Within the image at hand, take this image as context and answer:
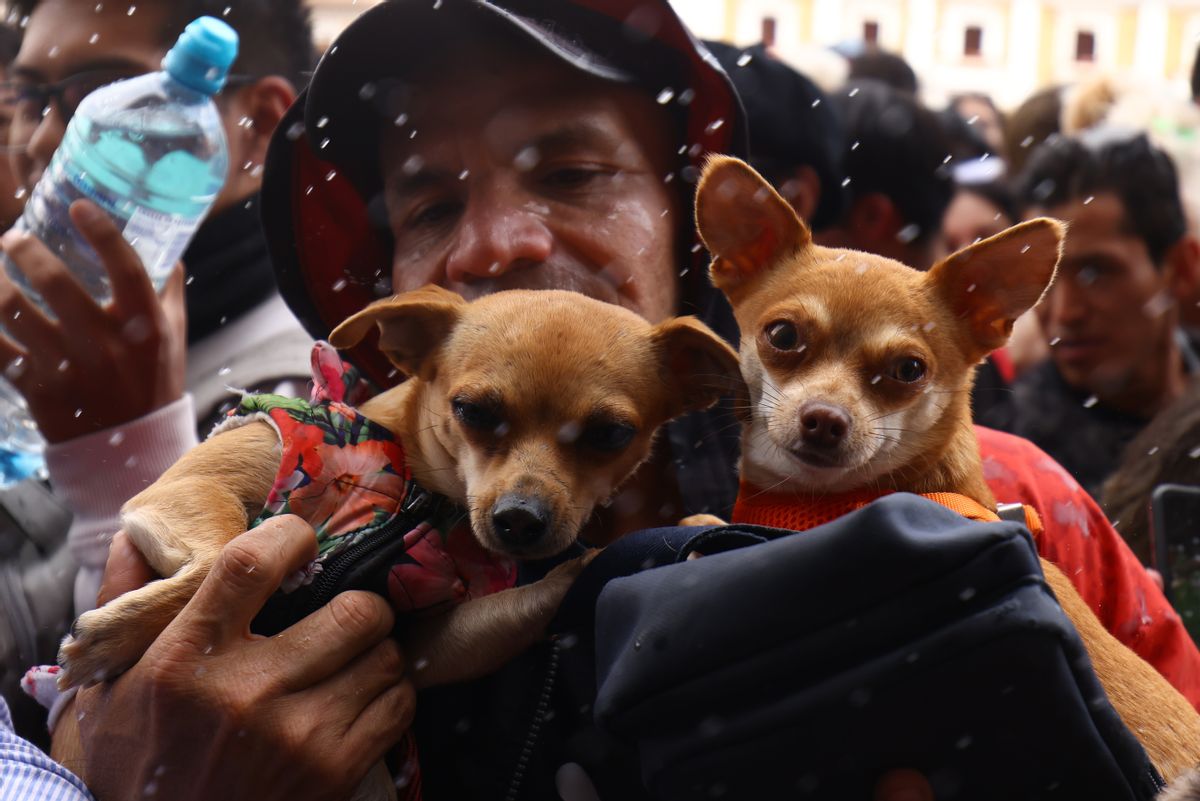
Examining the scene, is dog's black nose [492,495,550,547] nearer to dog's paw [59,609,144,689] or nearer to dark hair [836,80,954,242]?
dog's paw [59,609,144,689]

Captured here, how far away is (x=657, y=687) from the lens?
3.62 ft

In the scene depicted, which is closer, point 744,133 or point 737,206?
point 737,206

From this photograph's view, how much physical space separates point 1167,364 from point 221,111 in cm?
196

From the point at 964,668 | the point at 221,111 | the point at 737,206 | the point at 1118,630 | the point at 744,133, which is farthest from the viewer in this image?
the point at 221,111

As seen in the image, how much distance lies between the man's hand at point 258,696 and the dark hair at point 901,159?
3.88 feet

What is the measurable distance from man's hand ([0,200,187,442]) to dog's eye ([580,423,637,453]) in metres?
0.93

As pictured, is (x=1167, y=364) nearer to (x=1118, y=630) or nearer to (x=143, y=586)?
(x=1118, y=630)

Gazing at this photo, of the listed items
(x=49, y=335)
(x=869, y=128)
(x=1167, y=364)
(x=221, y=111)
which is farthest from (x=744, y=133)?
(x=49, y=335)

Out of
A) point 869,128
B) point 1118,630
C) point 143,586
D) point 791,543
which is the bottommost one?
point 1118,630

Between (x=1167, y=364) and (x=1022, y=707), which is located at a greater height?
(x=1022, y=707)

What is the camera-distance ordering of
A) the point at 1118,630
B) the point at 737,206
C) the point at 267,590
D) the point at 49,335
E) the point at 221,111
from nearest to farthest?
the point at 267,590 → the point at 737,206 → the point at 1118,630 → the point at 49,335 → the point at 221,111

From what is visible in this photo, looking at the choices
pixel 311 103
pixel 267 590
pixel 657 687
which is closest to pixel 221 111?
pixel 311 103

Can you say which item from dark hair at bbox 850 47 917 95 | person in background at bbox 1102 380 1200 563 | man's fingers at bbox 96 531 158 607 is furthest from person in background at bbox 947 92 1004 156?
man's fingers at bbox 96 531 158 607

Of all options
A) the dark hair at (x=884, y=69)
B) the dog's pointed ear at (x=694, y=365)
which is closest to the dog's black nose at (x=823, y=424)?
the dog's pointed ear at (x=694, y=365)
